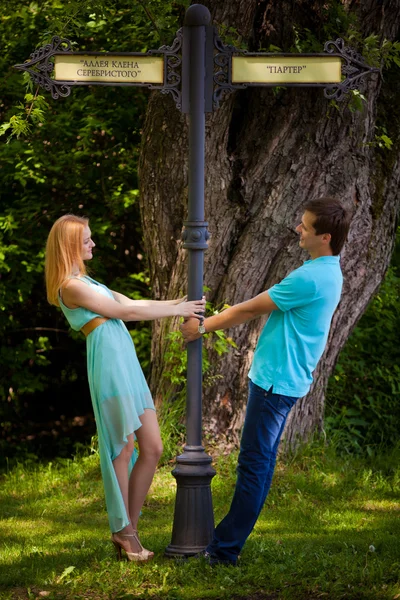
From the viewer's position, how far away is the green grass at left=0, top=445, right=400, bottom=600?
182 inches

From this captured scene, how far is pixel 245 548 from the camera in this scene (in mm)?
5223

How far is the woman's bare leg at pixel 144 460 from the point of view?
16.3 ft

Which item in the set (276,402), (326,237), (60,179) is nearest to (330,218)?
(326,237)

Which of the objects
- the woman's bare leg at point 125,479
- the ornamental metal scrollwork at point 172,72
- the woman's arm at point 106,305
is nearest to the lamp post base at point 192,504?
the woman's bare leg at point 125,479

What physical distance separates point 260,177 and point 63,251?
2.78 m

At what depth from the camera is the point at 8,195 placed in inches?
374

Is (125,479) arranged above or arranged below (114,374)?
below

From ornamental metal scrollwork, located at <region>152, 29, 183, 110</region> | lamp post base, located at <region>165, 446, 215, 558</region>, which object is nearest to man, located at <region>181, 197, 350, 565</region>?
lamp post base, located at <region>165, 446, 215, 558</region>

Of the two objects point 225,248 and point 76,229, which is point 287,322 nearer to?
point 76,229

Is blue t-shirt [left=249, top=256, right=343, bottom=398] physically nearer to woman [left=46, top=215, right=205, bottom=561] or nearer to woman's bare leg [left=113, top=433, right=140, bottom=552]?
woman [left=46, top=215, right=205, bottom=561]

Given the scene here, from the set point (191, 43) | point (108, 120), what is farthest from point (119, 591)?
point (108, 120)

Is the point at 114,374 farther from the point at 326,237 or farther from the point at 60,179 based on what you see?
the point at 60,179

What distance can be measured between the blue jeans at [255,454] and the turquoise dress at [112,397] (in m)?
0.59

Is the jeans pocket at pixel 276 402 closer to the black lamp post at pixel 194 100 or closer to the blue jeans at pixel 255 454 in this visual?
the blue jeans at pixel 255 454
